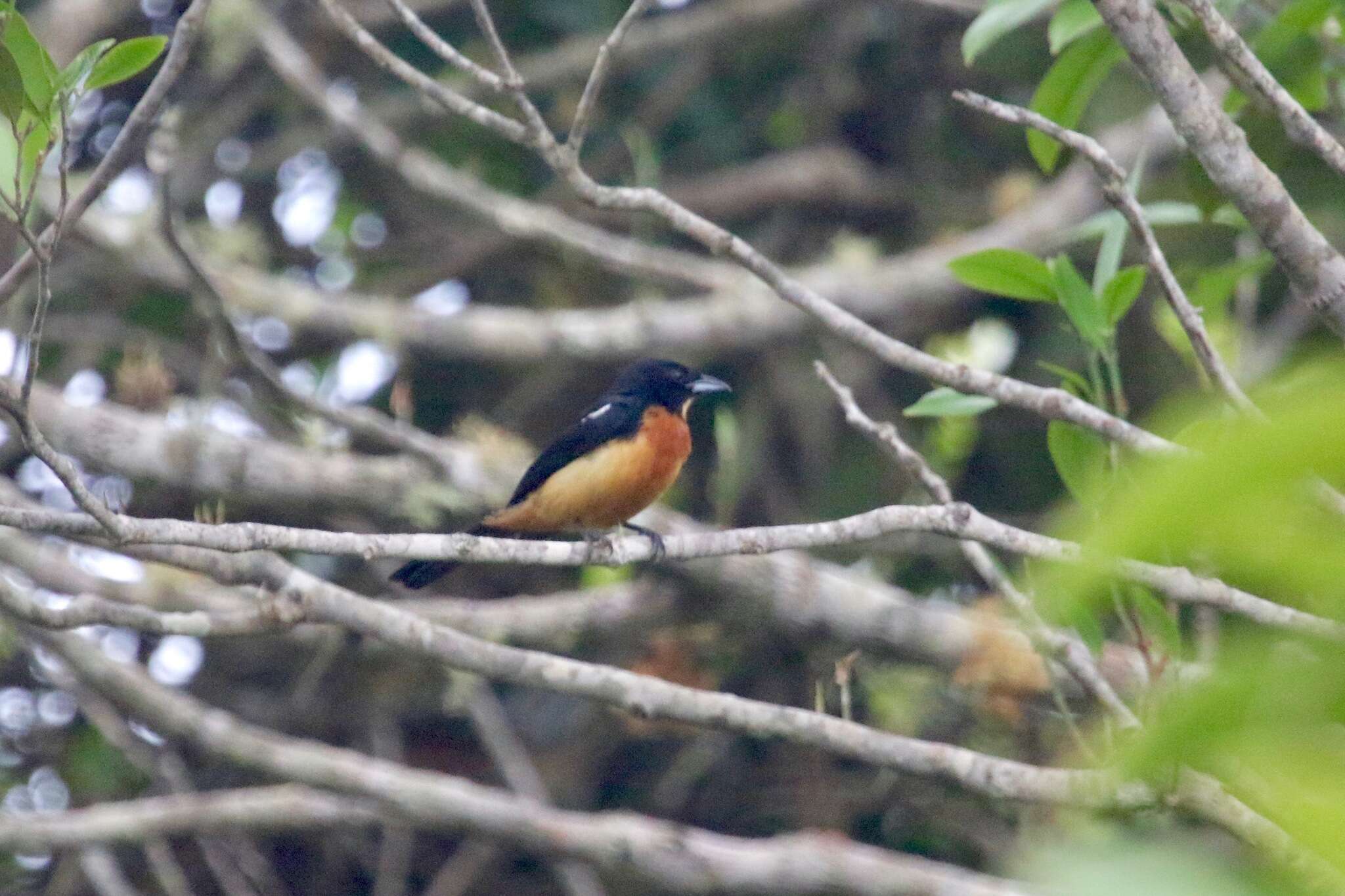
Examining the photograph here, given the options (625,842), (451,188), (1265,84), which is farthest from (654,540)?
(451,188)

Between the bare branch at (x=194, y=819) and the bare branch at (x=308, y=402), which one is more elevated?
the bare branch at (x=308, y=402)

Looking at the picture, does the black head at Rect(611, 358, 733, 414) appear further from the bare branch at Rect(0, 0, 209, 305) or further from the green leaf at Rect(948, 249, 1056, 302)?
the bare branch at Rect(0, 0, 209, 305)

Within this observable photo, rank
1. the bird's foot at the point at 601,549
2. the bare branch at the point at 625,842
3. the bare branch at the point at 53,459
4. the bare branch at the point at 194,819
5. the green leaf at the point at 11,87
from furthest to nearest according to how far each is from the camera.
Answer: the bare branch at the point at 194,819 < the bare branch at the point at 625,842 < the bird's foot at the point at 601,549 < the green leaf at the point at 11,87 < the bare branch at the point at 53,459

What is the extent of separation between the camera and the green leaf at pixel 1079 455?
122 inches

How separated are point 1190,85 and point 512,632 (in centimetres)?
269

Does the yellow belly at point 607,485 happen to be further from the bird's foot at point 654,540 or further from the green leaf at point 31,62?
the green leaf at point 31,62

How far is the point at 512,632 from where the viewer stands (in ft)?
14.9

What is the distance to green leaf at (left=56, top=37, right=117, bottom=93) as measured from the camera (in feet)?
8.55

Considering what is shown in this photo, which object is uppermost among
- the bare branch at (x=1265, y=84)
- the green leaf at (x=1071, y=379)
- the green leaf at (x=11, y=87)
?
the bare branch at (x=1265, y=84)

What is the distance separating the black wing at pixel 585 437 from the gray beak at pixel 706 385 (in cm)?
25

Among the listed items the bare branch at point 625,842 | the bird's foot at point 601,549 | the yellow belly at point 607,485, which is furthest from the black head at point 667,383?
the bare branch at point 625,842

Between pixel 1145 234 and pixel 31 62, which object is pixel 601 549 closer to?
pixel 1145 234

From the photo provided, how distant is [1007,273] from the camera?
3176 mm

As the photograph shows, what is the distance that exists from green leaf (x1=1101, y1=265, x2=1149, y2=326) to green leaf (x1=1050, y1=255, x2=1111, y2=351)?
2cm
